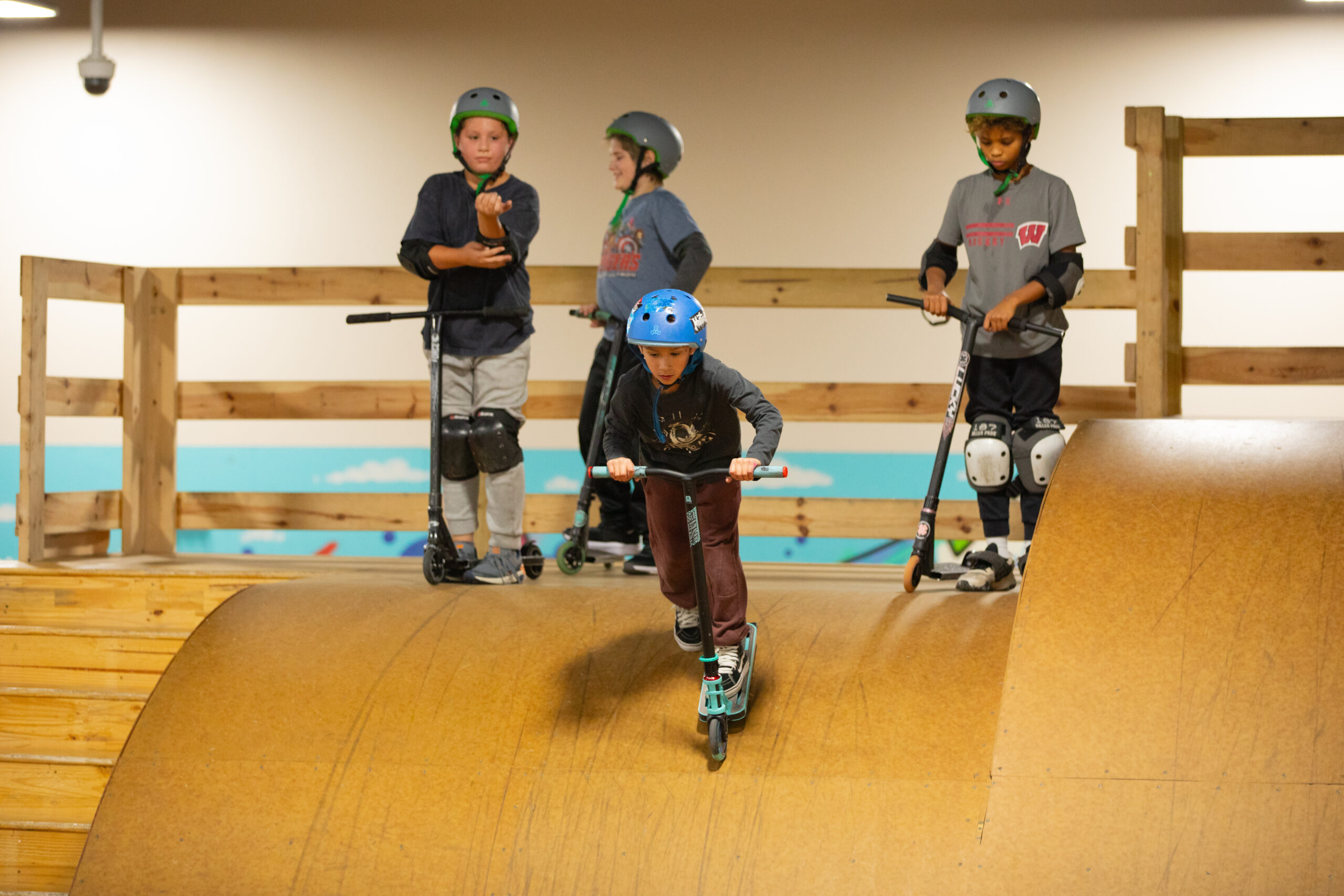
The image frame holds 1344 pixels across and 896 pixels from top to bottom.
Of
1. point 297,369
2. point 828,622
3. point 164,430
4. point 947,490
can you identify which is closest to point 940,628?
point 828,622

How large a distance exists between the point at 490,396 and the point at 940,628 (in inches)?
60.1

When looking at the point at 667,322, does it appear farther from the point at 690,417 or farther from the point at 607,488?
the point at 607,488

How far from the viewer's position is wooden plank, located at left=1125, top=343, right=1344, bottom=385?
384 cm

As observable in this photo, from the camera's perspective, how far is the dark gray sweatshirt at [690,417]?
8.03 ft

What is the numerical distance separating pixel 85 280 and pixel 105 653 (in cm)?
154

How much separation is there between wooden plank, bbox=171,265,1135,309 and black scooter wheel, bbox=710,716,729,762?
2124mm

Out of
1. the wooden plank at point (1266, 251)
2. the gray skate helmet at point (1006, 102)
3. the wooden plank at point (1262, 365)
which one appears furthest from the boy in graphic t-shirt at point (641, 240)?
the wooden plank at point (1266, 251)

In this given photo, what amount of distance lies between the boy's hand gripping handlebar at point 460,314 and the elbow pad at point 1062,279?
60.3 inches

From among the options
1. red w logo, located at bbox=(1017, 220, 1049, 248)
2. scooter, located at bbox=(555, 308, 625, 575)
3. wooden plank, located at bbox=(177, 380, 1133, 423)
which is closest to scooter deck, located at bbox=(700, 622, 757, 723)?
scooter, located at bbox=(555, 308, 625, 575)

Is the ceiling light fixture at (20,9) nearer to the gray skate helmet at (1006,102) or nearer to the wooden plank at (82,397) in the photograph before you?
the wooden plank at (82,397)

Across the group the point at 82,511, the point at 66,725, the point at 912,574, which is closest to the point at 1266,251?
the point at 912,574

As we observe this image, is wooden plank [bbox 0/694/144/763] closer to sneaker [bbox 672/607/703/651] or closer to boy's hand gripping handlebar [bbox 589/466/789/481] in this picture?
sneaker [bbox 672/607/703/651]

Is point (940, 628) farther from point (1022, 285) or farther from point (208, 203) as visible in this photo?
point (208, 203)

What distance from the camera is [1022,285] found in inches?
129
